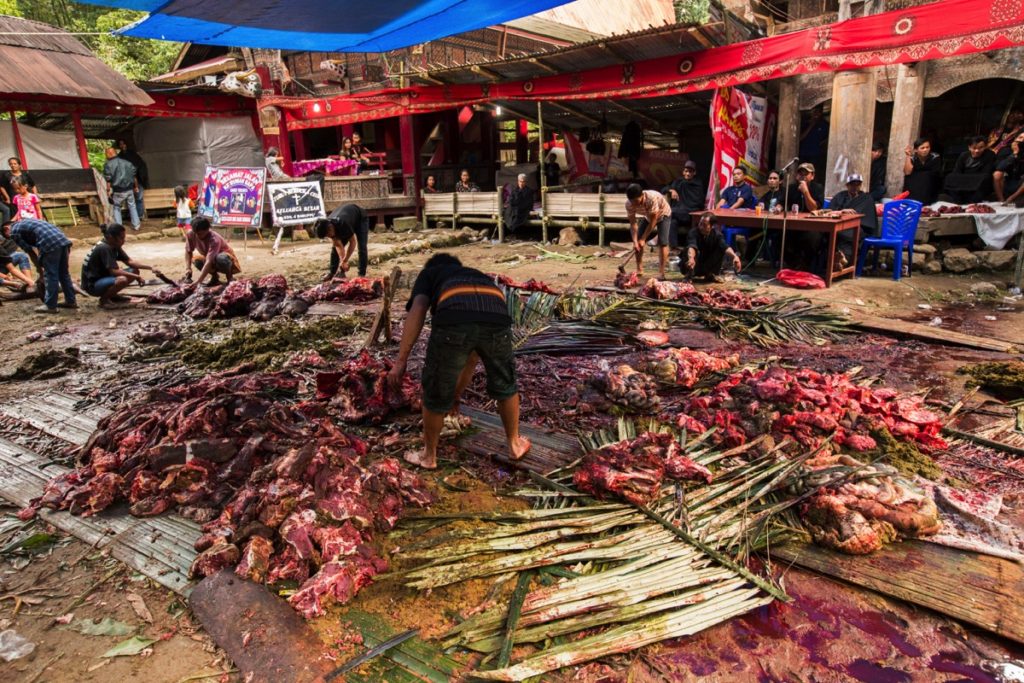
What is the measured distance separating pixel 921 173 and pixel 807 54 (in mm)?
3218

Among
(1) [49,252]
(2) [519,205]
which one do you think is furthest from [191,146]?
(1) [49,252]

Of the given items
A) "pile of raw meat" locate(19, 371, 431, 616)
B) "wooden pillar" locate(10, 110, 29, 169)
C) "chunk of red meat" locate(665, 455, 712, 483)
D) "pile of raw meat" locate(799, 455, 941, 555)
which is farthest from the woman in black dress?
"wooden pillar" locate(10, 110, 29, 169)

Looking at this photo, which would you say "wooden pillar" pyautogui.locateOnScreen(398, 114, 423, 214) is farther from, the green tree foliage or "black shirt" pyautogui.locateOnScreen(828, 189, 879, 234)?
the green tree foliage

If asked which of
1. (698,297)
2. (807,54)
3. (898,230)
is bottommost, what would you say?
(698,297)

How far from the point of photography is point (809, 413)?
4.21 metres

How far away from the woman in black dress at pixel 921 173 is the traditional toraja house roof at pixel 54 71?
1818 centimetres

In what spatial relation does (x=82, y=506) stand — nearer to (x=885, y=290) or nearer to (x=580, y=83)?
(x=885, y=290)

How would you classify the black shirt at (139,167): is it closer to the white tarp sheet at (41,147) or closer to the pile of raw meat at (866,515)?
the white tarp sheet at (41,147)

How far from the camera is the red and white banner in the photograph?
1123 cm

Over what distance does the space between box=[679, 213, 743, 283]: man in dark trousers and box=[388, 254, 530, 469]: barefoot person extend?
246 inches

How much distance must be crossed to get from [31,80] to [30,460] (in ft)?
48.1

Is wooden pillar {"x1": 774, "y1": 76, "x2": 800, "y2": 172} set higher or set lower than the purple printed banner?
higher

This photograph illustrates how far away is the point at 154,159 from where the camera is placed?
824 inches

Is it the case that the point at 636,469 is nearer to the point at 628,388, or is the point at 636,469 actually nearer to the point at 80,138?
the point at 628,388
